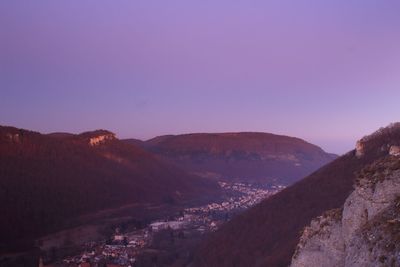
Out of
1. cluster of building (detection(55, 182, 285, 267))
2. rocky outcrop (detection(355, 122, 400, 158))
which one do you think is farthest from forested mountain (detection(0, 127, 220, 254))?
rocky outcrop (detection(355, 122, 400, 158))

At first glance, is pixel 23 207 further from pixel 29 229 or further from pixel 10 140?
pixel 10 140

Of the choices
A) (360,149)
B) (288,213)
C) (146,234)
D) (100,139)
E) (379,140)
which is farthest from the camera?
(100,139)

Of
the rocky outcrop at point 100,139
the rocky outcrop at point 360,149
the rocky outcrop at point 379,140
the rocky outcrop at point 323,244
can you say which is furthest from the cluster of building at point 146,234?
the rocky outcrop at point 323,244

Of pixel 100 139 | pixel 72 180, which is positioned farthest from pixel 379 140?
pixel 100 139

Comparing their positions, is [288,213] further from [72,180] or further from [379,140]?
[72,180]

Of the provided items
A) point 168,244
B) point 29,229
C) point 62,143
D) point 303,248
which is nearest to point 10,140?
point 62,143

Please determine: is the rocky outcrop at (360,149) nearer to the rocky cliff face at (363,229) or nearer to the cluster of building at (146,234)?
the cluster of building at (146,234)
